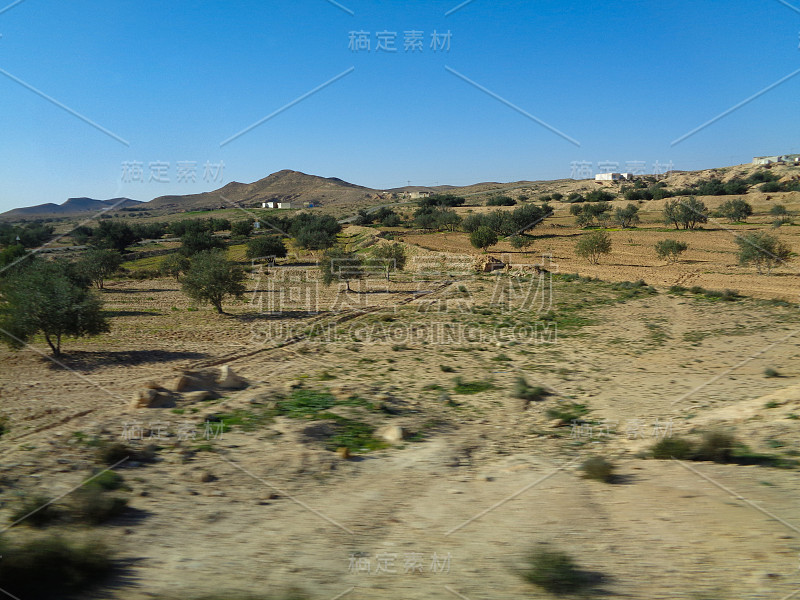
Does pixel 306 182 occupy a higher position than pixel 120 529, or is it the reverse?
pixel 306 182

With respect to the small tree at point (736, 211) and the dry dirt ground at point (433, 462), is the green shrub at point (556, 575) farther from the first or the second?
the small tree at point (736, 211)

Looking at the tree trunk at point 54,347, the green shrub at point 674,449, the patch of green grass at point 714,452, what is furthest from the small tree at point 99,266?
the patch of green grass at point 714,452

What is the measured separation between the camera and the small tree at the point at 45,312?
15.6 meters

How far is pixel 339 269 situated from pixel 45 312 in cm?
1712

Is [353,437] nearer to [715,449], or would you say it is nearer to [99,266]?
[715,449]

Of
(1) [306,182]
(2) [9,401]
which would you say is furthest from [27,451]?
(1) [306,182]

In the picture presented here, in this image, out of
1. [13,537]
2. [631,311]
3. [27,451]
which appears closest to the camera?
[13,537]

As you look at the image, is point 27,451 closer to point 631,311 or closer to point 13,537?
point 13,537

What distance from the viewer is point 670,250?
33.7 m

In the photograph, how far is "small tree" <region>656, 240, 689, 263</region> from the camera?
33625 mm

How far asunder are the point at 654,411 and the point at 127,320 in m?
22.6

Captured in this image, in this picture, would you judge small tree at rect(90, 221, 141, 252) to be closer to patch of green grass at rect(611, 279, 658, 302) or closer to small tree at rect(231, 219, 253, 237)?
small tree at rect(231, 219, 253, 237)

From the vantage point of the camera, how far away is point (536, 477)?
659cm

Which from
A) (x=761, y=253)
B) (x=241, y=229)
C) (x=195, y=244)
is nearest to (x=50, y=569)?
(x=761, y=253)
